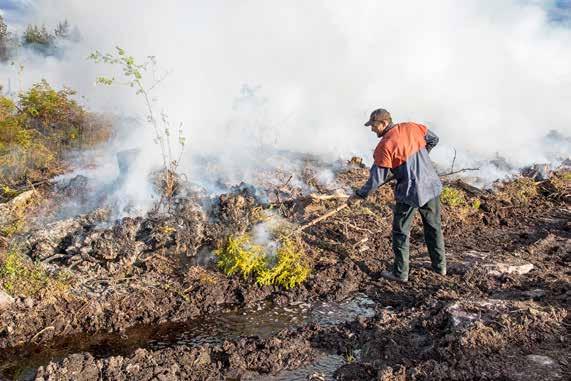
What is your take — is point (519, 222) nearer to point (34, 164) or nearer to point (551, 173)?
point (551, 173)

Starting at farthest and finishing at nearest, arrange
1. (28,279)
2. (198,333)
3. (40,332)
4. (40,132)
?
(40,132) < (28,279) < (198,333) < (40,332)

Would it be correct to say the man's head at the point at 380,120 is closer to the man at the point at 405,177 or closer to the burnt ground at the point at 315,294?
the man at the point at 405,177

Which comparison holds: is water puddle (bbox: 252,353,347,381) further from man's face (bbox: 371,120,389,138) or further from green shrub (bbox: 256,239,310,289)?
man's face (bbox: 371,120,389,138)

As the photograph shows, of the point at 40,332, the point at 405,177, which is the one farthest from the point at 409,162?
the point at 40,332

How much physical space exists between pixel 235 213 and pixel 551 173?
651 centimetres

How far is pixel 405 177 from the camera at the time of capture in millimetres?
5332

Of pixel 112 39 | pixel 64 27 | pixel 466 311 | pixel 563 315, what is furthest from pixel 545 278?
pixel 64 27

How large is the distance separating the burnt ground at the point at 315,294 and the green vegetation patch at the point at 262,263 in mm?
128

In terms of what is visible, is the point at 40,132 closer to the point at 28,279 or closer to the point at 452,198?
the point at 28,279

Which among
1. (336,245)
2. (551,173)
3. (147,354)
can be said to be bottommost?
(147,354)

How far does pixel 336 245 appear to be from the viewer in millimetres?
6465

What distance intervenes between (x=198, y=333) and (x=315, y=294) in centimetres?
140

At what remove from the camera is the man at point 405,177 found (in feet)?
17.2

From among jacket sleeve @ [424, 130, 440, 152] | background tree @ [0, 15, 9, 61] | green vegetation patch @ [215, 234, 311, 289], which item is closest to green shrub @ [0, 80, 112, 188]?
green vegetation patch @ [215, 234, 311, 289]
